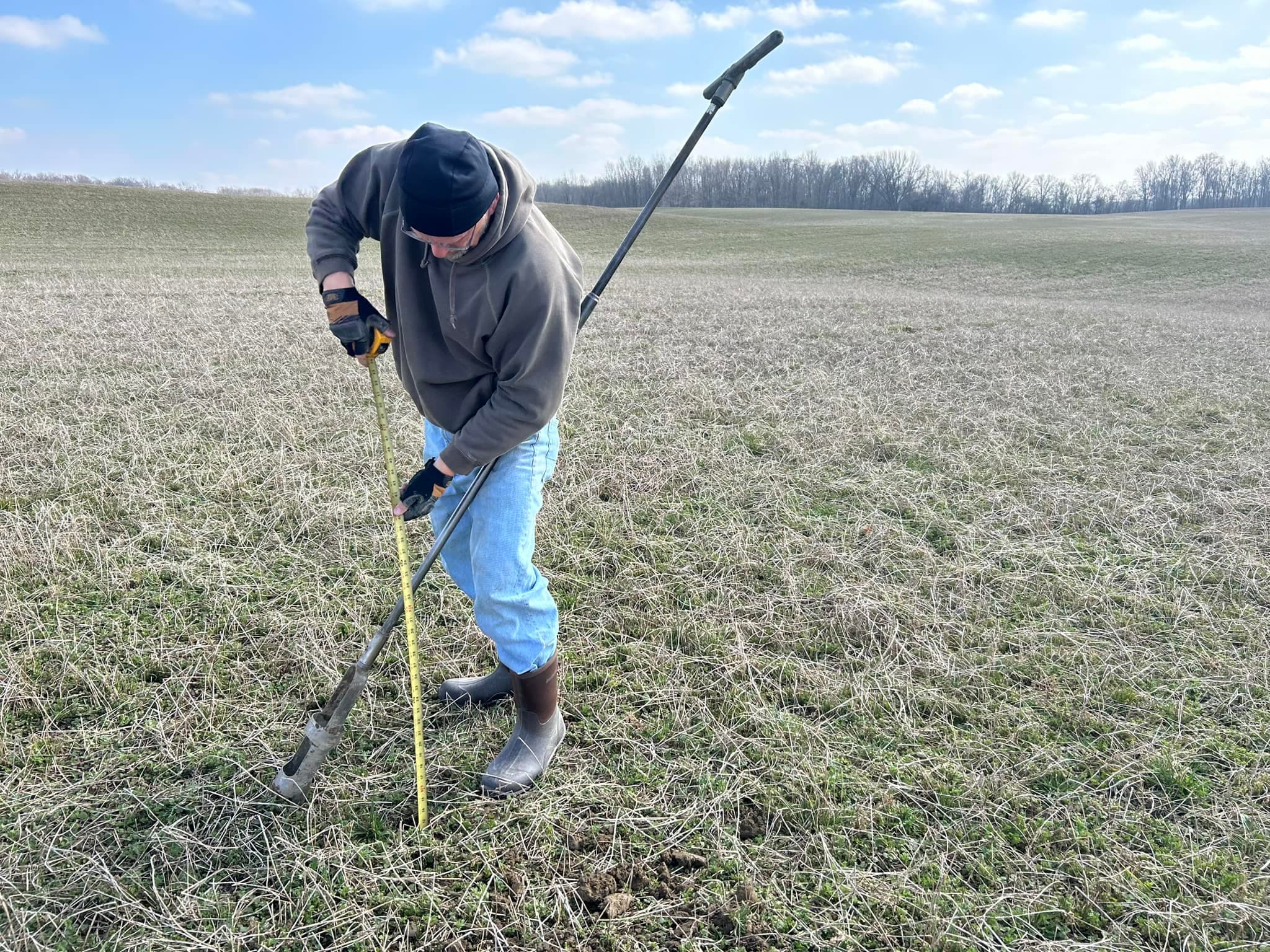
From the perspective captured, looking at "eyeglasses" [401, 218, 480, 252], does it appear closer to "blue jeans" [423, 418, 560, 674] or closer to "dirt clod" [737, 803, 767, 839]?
"blue jeans" [423, 418, 560, 674]

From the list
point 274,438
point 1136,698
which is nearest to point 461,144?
point 1136,698

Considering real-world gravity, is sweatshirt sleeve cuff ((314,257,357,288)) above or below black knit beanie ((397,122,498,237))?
below

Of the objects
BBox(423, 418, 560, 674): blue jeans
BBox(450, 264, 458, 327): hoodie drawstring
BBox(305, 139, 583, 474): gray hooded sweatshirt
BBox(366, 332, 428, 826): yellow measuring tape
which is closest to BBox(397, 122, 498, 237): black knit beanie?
BBox(305, 139, 583, 474): gray hooded sweatshirt

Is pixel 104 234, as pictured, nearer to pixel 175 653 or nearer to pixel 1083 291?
pixel 175 653

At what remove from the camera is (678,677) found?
3.31 m

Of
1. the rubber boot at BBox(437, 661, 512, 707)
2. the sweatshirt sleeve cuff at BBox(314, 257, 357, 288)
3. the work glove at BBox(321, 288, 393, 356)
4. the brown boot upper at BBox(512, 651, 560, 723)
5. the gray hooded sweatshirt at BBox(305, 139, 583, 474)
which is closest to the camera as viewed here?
the gray hooded sweatshirt at BBox(305, 139, 583, 474)

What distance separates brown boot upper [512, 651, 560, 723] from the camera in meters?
2.73

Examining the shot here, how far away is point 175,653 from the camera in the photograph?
3270 millimetres

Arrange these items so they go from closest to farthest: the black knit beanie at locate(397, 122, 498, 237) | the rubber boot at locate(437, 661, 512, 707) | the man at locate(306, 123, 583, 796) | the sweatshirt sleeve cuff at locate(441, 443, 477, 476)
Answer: the black knit beanie at locate(397, 122, 498, 237) < the man at locate(306, 123, 583, 796) < the sweatshirt sleeve cuff at locate(441, 443, 477, 476) < the rubber boot at locate(437, 661, 512, 707)

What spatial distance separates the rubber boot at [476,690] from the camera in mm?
3123

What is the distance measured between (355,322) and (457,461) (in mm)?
615

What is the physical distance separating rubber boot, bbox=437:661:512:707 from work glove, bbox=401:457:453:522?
0.95m

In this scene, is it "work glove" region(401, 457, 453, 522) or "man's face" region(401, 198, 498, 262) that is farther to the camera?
"work glove" region(401, 457, 453, 522)

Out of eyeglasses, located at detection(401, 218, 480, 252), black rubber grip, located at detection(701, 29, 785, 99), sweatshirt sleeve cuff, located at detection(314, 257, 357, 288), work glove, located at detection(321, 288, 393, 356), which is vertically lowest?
work glove, located at detection(321, 288, 393, 356)
